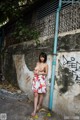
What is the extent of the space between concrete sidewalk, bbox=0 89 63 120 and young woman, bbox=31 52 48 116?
0.23 m

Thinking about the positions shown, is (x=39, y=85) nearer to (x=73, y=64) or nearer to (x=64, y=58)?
(x=64, y=58)

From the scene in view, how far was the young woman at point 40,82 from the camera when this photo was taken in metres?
4.79

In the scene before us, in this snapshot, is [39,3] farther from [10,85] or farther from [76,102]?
[76,102]

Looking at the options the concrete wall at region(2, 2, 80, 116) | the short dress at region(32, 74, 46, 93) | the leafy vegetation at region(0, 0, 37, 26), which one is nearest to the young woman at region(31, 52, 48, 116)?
the short dress at region(32, 74, 46, 93)

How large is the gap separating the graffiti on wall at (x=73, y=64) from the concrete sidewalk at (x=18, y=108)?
107cm

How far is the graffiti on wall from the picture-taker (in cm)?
432

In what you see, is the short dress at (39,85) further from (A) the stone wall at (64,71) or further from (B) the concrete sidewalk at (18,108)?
(B) the concrete sidewalk at (18,108)

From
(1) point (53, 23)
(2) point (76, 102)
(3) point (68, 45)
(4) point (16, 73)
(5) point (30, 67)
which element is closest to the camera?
(2) point (76, 102)

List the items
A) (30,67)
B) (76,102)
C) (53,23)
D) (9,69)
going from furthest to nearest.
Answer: (9,69)
(30,67)
(53,23)
(76,102)

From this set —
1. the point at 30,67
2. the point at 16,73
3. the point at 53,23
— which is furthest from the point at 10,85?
the point at 53,23

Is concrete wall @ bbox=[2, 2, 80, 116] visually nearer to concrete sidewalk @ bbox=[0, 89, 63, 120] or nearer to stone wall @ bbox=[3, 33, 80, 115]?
stone wall @ bbox=[3, 33, 80, 115]

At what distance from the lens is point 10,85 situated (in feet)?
21.7

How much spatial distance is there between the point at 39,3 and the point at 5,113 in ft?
11.1

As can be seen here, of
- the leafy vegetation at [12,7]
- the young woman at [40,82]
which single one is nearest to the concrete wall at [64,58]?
the young woman at [40,82]
